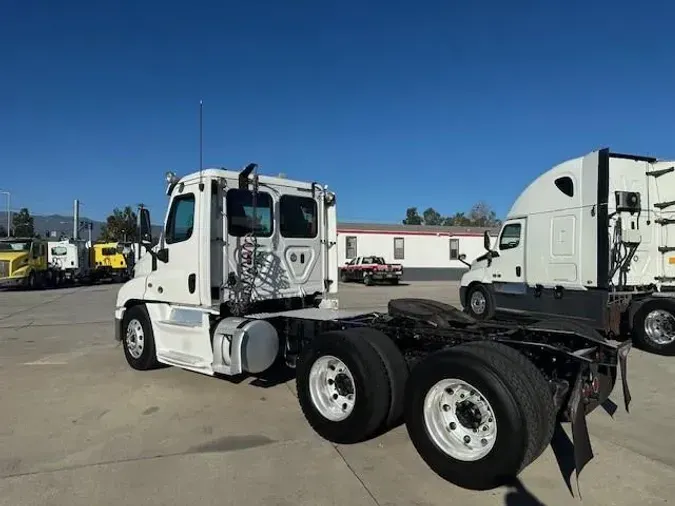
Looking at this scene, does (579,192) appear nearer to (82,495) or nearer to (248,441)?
(248,441)

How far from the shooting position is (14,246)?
29.0 metres

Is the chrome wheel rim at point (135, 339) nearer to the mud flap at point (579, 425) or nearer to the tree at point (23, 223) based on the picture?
the mud flap at point (579, 425)

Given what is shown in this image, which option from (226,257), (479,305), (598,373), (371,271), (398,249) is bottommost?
(479,305)

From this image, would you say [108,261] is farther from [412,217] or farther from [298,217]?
[412,217]

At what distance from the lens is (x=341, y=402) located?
5.23 meters

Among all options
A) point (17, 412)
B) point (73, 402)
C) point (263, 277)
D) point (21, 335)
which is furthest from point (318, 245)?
point (21, 335)

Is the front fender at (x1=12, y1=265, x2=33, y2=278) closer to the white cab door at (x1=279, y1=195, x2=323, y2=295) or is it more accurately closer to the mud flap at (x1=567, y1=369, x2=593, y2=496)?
the white cab door at (x1=279, y1=195, x2=323, y2=295)

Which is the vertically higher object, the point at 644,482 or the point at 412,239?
the point at 412,239

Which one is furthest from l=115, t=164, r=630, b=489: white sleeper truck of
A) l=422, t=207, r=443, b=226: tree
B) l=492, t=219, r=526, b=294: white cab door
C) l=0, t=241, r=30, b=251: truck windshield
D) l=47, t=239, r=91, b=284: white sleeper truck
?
l=422, t=207, r=443, b=226: tree

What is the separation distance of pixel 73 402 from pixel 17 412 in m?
0.59

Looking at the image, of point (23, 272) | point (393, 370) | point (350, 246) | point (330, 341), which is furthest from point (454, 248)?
point (393, 370)

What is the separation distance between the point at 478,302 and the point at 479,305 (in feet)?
0.27

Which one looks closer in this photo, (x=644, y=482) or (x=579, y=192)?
(x=644, y=482)

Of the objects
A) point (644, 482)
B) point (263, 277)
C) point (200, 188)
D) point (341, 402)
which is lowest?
point (644, 482)
